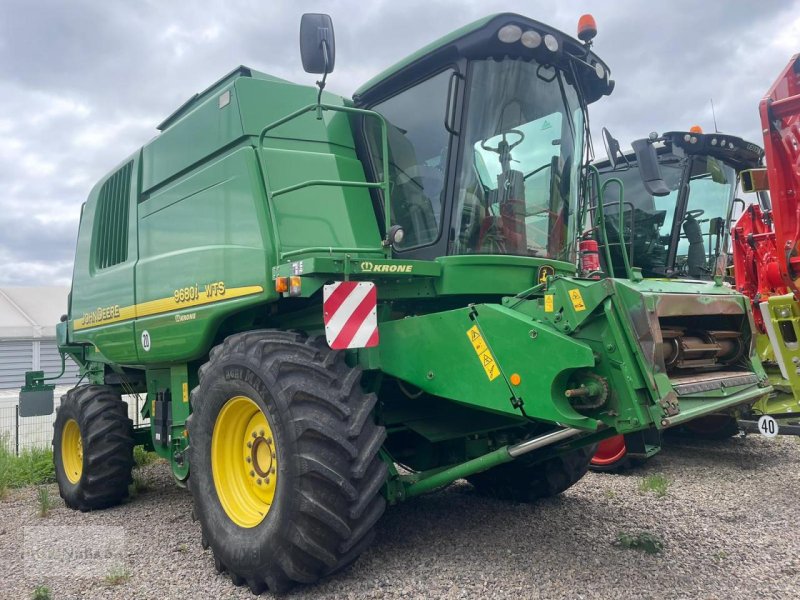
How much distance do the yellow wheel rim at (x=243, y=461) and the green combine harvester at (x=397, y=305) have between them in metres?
0.02

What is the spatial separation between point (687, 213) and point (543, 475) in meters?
3.75

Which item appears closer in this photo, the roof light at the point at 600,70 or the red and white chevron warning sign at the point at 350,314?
the red and white chevron warning sign at the point at 350,314

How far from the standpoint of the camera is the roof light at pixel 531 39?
3.83 m

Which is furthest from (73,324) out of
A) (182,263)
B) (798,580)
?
(798,580)

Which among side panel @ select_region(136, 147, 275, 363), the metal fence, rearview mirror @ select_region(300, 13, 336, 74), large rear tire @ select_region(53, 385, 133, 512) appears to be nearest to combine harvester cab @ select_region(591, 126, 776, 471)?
side panel @ select_region(136, 147, 275, 363)

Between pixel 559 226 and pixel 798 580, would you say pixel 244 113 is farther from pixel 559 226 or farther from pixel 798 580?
pixel 798 580

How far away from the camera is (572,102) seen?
165 inches

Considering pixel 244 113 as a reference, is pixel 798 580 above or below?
below

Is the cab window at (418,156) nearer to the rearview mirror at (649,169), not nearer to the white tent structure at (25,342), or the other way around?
the rearview mirror at (649,169)

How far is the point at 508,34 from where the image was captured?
12.4 ft

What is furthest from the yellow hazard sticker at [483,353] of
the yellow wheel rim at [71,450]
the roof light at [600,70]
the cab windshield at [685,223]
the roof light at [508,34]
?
the yellow wheel rim at [71,450]

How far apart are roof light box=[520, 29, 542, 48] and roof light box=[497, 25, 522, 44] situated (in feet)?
0.16

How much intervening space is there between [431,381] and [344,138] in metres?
1.99

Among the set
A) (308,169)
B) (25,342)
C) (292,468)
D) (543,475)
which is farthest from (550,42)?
(25,342)
